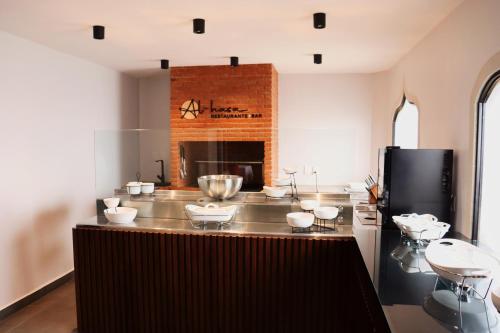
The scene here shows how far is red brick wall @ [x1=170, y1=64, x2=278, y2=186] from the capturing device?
4.45 m

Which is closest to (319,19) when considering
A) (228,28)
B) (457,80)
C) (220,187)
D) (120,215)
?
(228,28)

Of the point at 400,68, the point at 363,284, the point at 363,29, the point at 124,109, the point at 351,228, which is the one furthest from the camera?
the point at 124,109

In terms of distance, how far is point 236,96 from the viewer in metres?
4.55

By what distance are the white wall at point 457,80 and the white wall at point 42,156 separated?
3.31 metres

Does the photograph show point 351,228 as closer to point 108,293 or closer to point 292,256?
point 292,256

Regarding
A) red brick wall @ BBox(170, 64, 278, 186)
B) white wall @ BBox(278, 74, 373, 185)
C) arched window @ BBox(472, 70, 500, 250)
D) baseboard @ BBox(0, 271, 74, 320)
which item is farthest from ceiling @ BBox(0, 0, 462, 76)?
baseboard @ BBox(0, 271, 74, 320)

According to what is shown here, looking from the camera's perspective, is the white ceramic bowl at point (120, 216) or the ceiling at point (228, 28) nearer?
the ceiling at point (228, 28)

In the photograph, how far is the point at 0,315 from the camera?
297 cm

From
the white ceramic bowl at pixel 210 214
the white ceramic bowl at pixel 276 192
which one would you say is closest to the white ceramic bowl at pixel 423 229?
the white ceramic bowl at pixel 276 192

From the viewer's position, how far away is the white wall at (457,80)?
2.15 metres

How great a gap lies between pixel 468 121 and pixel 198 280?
1944 millimetres

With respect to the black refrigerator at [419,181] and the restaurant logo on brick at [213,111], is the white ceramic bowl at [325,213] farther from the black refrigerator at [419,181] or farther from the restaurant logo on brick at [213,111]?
→ the restaurant logo on brick at [213,111]

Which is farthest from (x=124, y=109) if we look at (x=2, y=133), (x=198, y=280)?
(x=198, y=280)

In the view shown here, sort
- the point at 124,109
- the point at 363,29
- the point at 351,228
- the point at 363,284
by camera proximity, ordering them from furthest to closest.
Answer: the point at 124,109, the point at 363,29, the point at 351,228, the point at 363,284
